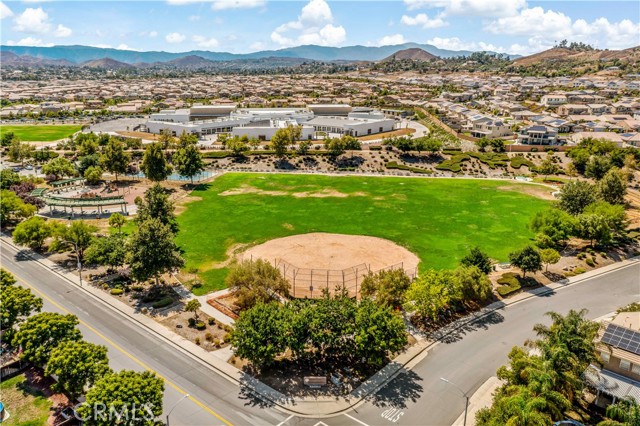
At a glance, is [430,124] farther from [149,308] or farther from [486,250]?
[149,308]

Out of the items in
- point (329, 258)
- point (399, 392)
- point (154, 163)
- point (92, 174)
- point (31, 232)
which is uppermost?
point (154, 163)

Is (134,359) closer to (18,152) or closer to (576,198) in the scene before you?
(576,198)

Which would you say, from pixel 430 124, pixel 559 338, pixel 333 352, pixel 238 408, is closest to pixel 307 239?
pixel 333 352

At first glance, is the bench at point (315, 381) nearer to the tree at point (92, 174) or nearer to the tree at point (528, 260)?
the tree at point (528, 260)

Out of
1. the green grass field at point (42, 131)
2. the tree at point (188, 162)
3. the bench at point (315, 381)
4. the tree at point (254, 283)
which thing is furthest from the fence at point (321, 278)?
the green grass field at point (42, 131)

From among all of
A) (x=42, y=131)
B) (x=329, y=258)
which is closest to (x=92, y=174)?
(x=329, y=258)

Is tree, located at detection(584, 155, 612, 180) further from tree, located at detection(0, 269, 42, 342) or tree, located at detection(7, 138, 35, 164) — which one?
tree, located at detection(7, 138, 35, 164)

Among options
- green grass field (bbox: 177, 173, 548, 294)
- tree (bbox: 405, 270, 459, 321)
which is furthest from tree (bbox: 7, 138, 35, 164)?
tree (bbox: 405, 270, 459, 321)
